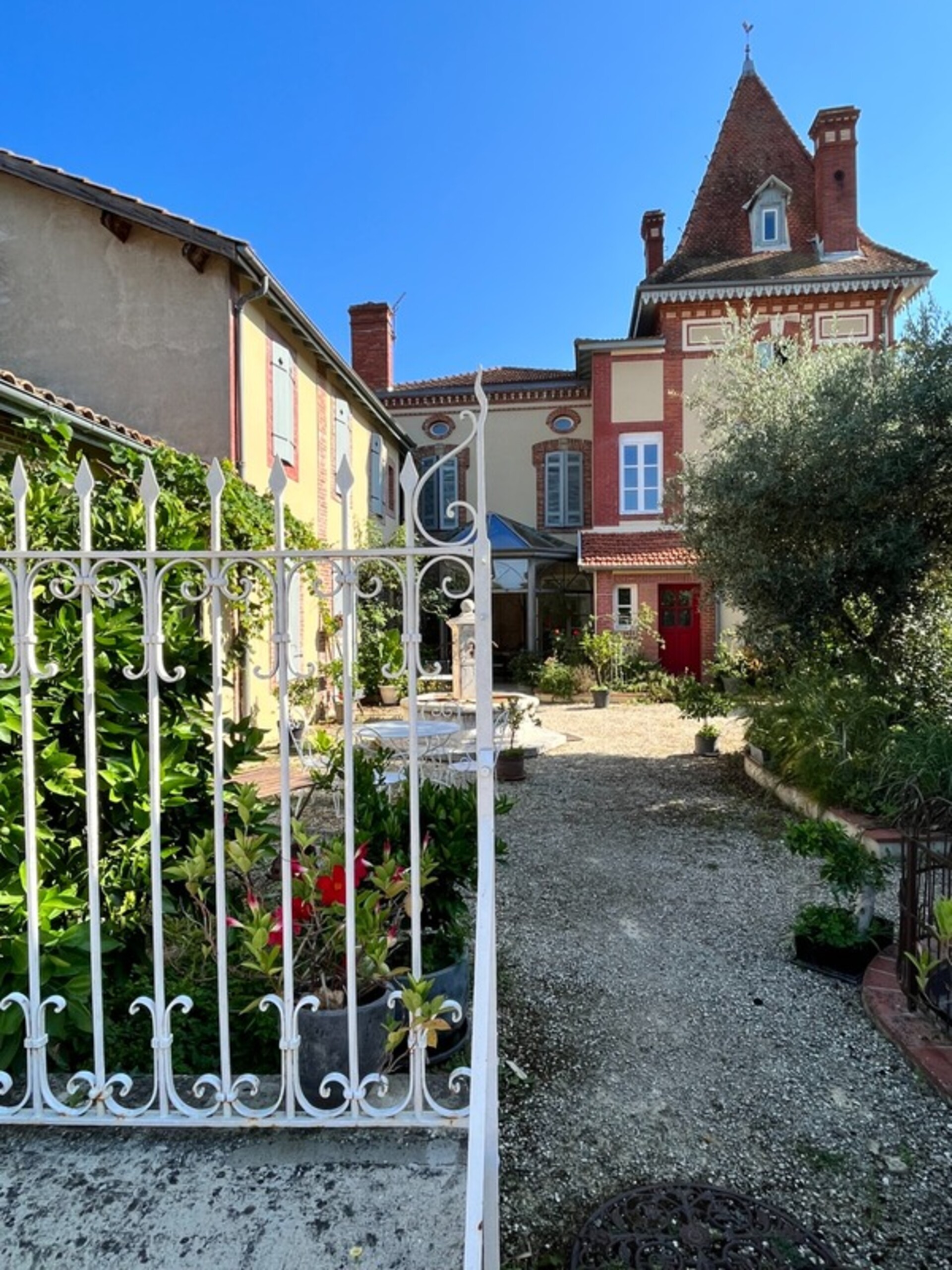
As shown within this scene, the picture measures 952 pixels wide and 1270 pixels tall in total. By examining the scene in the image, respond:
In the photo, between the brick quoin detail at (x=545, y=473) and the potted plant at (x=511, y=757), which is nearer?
the potted plant at (x=511, y=757)

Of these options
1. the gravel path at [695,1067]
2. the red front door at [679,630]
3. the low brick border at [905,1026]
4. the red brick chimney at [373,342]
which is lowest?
the gravel path at [695,1067]

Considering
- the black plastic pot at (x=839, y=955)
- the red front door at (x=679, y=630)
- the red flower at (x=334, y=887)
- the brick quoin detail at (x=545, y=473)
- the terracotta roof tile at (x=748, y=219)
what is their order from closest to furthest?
1. the red flower at (x=334, y=887)
2. the black plastic pot at (x=839, y=955)
3. the terracotta roof tile at (x=748, y=219)
4. the red front door at (x=679, y=630)
5. the brick quoin detail at (x=545, y=473)

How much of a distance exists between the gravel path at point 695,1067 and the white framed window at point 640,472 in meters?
12.6

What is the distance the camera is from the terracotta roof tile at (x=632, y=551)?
16.5 metres

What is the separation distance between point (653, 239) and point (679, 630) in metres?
11.0

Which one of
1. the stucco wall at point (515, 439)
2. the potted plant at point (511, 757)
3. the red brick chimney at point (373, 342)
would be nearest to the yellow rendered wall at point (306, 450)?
the potted plant at point (511, 757)

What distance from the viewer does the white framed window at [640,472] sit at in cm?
1692

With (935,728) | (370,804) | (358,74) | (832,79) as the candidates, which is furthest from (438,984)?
(832,79)

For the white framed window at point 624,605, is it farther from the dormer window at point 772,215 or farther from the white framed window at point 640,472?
the dormer window at point 772,215

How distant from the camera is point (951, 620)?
8109 mm

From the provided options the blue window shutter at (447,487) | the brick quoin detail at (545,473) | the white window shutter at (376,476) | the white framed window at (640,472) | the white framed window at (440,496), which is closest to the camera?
the white window shutter at (376,476)

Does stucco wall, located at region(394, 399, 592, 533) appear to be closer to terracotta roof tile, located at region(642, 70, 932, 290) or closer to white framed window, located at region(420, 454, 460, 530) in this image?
white framed window, located at region(420, 454, 460, 530)

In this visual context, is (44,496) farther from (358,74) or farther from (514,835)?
(358,74)

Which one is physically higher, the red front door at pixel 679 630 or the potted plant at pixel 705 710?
the red front door at pixel 679 630
